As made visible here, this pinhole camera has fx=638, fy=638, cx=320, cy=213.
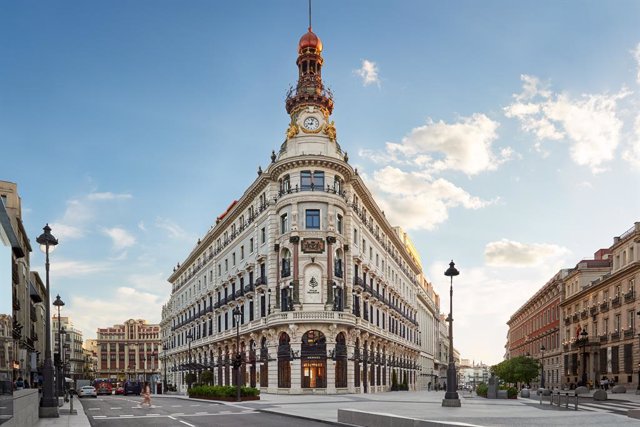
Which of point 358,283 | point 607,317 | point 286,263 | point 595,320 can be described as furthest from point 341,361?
point 595,320

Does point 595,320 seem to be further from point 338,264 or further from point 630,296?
point 338,264

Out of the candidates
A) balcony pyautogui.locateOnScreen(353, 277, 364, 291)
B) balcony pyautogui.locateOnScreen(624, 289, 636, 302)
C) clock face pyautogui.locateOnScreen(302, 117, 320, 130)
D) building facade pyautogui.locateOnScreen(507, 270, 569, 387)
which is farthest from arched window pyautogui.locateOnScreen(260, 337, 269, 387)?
building facade pyautogui.locateOnScreen(507, 270, 569, 387)

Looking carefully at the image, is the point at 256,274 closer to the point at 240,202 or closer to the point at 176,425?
the point at 240,202

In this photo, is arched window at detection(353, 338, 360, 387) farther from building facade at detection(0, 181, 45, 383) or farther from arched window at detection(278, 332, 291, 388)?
building facade at detection(0, 181, 45, 383)

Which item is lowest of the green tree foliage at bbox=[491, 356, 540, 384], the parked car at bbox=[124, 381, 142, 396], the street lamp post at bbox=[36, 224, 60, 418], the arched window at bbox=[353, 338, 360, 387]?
the parked car at bbox=[124, 381, 142, 396]

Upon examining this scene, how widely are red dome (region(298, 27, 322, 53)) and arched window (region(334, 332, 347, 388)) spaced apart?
29140 millimetres

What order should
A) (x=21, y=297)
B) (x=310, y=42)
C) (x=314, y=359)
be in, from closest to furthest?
(x=314, y=359) → (x=21, y=297) → (x=310, y=42)

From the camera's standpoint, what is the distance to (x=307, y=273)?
2093 inches

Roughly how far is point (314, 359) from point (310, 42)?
31634 millimetres

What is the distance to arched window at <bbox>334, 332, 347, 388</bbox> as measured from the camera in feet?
174

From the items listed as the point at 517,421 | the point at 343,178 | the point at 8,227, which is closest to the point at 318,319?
the point at 343,178

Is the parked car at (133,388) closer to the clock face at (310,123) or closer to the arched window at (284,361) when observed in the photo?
the arched window at (284,361)

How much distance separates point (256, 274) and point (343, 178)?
12615 mm

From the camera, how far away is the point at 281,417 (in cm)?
2655
